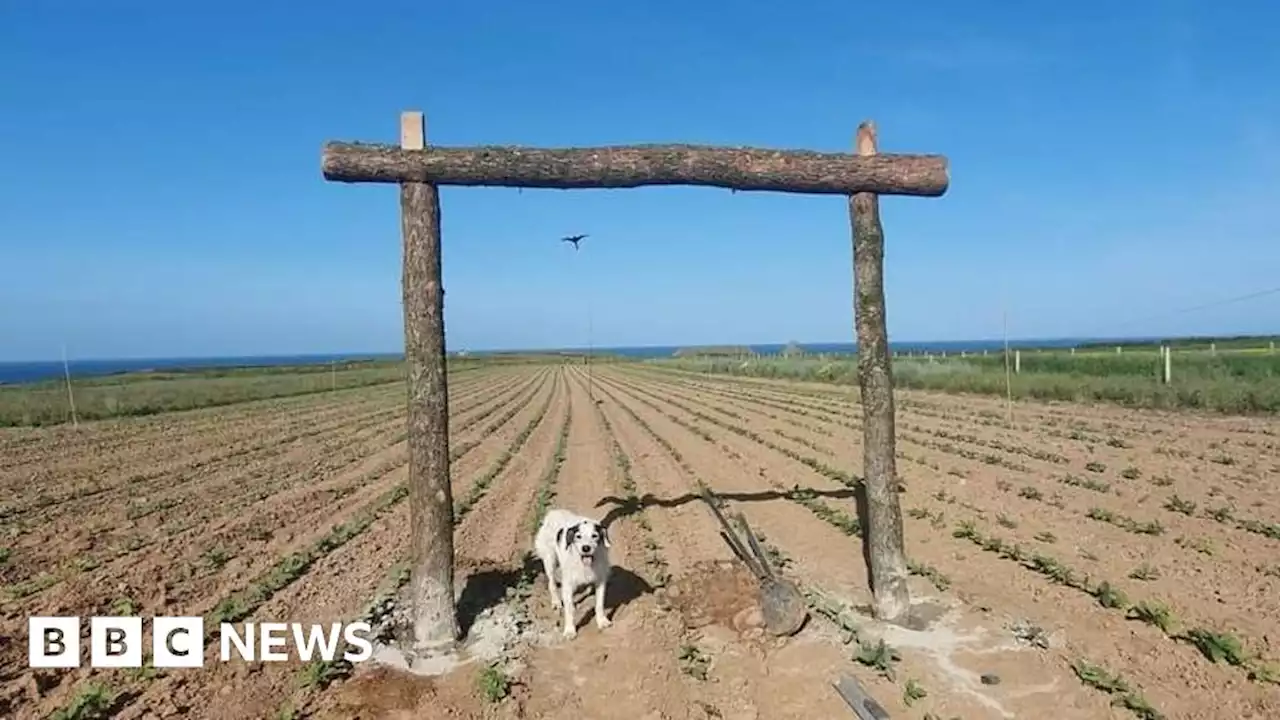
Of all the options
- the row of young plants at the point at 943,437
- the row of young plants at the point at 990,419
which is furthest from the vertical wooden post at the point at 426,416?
the row of young plants at the point at 990,419

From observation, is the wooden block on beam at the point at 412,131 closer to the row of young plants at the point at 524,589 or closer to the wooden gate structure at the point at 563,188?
the wooden gate structure at the point at 563,188

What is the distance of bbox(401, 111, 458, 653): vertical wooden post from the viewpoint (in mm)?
6555

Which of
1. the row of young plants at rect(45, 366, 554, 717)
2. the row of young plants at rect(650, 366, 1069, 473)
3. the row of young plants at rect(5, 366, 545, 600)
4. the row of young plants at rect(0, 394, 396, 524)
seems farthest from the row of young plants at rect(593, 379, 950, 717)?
the row of young plants at rect(0, 394, 396, 524)

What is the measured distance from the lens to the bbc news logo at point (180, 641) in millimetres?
6531

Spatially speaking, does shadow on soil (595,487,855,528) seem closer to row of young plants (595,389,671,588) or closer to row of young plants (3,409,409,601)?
row of young plants (595,389,671,588)

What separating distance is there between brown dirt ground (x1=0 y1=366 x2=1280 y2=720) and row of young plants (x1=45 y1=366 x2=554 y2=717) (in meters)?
0.11

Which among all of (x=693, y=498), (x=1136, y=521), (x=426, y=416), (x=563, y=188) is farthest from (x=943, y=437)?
(x=426, y=416)

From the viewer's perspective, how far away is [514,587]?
8375 mm

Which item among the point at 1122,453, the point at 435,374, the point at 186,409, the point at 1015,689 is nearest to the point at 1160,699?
the point at 1015,689

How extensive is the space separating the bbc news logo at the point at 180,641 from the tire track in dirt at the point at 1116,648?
19.5ft

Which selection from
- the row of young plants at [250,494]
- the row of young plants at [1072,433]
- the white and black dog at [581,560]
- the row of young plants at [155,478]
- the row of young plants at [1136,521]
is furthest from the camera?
the row of young plants at [1072,433]

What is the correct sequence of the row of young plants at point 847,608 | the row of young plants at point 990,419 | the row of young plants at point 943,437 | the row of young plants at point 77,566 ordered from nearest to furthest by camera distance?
1. the row of young plants at point 847,608
2. the row of young plants at point 77,566
3. the row of young plants at point 943,437
4. the row of young plants at point 990,419

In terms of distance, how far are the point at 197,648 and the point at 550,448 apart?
12600 mm

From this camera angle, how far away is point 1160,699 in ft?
18.0
